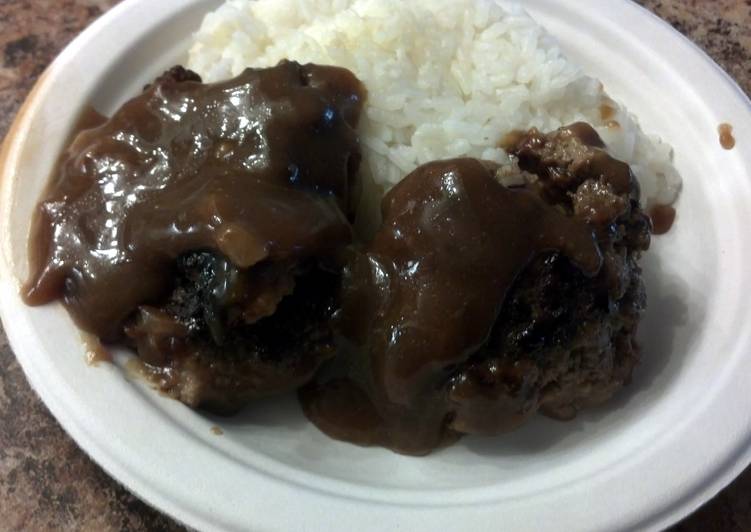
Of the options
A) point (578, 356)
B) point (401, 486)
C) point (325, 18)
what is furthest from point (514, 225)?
point (325, 18)

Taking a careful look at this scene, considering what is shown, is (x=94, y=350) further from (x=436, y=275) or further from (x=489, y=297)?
(x=489, y=297)

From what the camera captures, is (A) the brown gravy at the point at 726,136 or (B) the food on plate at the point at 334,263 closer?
(B) the food on plate at the point at 334,263

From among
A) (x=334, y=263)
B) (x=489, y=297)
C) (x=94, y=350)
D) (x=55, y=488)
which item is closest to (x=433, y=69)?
(x=334, y=263)

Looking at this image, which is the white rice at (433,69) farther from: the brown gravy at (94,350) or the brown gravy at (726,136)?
the brown gravy at (94,350)

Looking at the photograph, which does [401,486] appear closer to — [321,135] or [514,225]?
[514,225]

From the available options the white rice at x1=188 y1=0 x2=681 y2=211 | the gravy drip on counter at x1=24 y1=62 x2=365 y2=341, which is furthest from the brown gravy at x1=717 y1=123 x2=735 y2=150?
the gravy drip on counter at x1=24 y1=62 x2=365 y2=341

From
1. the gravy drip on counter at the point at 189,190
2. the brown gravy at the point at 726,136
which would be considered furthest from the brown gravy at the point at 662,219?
the gravy drip on counter at the point at 189,190
